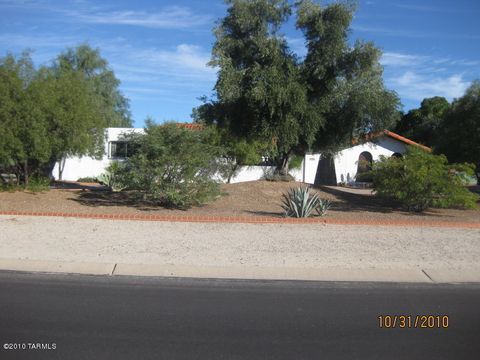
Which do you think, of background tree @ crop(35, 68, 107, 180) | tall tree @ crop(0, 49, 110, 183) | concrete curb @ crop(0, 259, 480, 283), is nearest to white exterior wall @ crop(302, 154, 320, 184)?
tall tree @ crop(0, 49, 110, 183)

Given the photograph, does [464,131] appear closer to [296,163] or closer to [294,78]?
[294,78]

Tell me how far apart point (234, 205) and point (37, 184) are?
6.55m

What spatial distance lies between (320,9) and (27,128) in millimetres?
10365

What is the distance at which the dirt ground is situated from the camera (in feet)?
47.4

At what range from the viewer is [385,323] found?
6.16 metres

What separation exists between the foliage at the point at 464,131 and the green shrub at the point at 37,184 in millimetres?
14462

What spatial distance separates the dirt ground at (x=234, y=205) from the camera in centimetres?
1444

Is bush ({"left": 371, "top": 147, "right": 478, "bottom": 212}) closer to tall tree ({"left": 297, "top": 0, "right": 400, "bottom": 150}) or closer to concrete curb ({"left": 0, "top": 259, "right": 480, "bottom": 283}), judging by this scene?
tall tree ({"left": 297, "top": 0, "right": 400, "bottom": 150})

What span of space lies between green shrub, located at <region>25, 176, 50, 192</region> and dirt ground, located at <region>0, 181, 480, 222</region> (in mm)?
224

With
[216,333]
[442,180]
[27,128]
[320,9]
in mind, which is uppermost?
[320,9]

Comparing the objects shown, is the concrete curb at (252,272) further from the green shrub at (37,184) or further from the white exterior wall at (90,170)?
the white exterior wall at (90,170)

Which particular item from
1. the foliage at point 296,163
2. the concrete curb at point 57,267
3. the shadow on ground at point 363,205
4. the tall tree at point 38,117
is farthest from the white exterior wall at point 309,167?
the concrete curb at point 57,267

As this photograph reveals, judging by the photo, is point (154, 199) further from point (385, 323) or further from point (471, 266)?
point (385, 323)

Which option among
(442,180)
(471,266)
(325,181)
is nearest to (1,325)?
(471,266)
